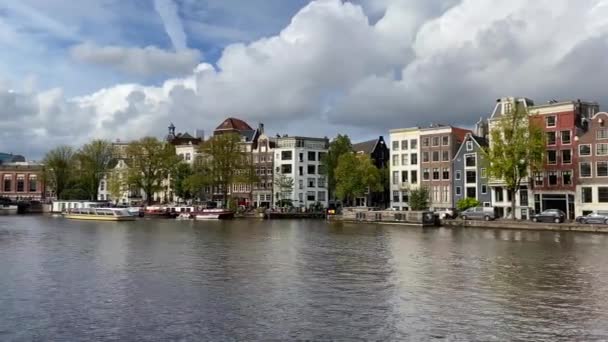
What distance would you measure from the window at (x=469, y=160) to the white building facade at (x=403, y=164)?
33.6 ft

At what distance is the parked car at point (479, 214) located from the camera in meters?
83.1

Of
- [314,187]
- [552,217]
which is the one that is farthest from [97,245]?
[314,187]

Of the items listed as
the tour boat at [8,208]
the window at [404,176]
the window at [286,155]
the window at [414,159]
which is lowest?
the tour boat at [8,208]

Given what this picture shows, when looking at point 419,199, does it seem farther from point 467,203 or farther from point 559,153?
point 559,153

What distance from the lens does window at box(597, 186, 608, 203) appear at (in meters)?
78.6

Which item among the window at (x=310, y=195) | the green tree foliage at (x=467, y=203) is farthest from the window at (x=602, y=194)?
the window at (x=310, y=195)

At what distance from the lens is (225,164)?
11588cm

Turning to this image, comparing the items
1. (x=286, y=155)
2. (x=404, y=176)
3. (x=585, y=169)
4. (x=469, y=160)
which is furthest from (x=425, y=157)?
(x=286, y=155)

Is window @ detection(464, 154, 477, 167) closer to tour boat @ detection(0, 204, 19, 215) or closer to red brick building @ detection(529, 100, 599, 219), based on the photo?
red brick building @ detection(529, 100, 599, 219)

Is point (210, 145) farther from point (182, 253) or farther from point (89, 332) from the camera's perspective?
point (89, 332)

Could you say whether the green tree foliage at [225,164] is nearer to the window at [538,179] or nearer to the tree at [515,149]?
the tree at [515,149]

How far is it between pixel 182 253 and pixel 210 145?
72641 mm

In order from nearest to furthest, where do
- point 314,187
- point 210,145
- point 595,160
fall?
point 595,160, point 210,145, point 314,187

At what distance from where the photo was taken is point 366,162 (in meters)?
105
